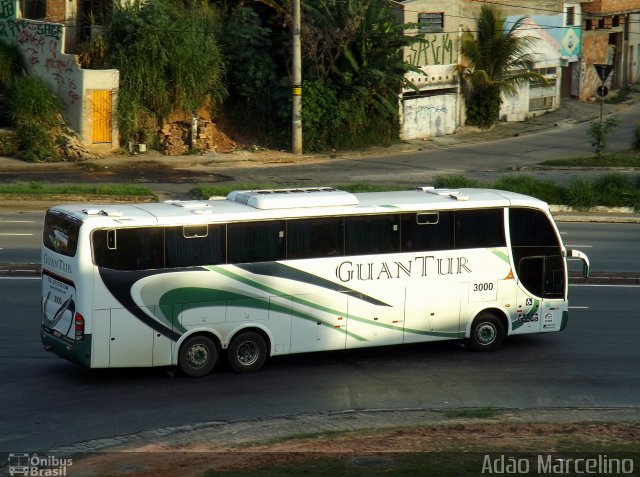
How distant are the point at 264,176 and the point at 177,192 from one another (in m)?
4.59

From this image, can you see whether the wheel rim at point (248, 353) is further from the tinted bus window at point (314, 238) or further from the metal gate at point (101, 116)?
the metal gate at point (101, 116)

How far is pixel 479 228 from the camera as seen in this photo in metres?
17.1

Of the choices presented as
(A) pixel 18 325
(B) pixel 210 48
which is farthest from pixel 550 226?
(B) pixel 210 48

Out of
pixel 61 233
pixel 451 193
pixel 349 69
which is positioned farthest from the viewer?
pixel 349 69

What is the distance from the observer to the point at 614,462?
36.2ft

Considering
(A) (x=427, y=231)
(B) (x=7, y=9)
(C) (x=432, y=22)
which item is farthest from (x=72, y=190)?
(C) (x=432, y=22)

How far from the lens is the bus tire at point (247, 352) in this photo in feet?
51.2

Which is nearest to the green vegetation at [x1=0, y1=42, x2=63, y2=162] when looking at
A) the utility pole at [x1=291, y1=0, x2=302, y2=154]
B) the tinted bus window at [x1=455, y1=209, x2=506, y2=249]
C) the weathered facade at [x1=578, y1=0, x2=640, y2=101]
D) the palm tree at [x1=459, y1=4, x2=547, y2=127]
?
the utility pole at [x1=291, y1=0, x2=302, y2=154]

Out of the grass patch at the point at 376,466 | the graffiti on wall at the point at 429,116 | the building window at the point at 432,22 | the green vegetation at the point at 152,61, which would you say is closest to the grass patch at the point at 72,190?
the green vegetation at the point at 152,61

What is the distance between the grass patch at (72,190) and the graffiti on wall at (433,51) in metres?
16.2

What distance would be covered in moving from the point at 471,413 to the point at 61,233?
603 cm

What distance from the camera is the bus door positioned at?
17.5 m

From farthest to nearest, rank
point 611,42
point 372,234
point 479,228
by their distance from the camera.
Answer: point 611,42, point 479,228, point 372,234

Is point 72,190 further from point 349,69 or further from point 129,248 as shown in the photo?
point 129,248
